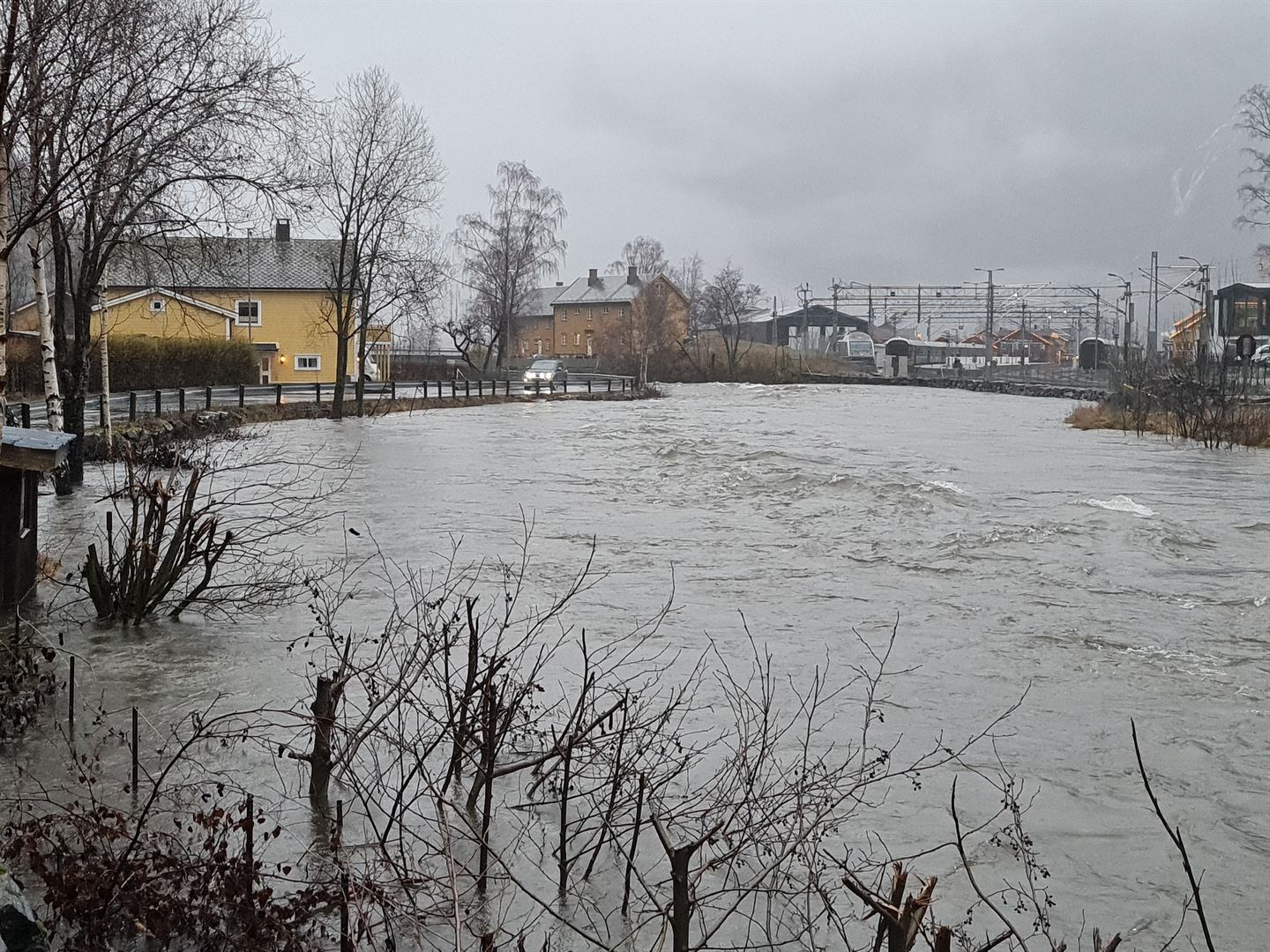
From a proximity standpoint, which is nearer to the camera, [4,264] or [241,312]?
[4,264]

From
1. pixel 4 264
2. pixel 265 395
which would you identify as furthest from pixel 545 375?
pixel 4 264

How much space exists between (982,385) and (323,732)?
244 feet

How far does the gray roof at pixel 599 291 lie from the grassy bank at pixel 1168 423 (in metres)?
67.1

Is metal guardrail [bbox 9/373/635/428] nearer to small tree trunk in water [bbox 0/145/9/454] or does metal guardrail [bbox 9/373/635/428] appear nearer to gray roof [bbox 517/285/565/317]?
small tree trunk in water [bbox 0/145/9/454]

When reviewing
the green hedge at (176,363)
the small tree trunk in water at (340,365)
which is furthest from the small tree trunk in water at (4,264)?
the small tree trunk in water at (340,365)

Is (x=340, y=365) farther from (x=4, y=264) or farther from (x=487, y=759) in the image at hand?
(x=487, y=759)

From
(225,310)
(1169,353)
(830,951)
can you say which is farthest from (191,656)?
(225,310)

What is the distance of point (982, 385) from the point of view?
7688 centimetres

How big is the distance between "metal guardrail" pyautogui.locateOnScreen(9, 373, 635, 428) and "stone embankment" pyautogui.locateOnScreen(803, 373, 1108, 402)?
17.8 m

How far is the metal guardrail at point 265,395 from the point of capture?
27616 millimetres

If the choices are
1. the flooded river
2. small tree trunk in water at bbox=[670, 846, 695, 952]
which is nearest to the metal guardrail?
the flooded river

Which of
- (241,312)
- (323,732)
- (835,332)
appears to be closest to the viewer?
(323,732)

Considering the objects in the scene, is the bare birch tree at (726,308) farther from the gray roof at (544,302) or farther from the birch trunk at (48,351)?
the birch trunk at (48,351)

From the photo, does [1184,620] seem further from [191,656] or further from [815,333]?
[815,333]
